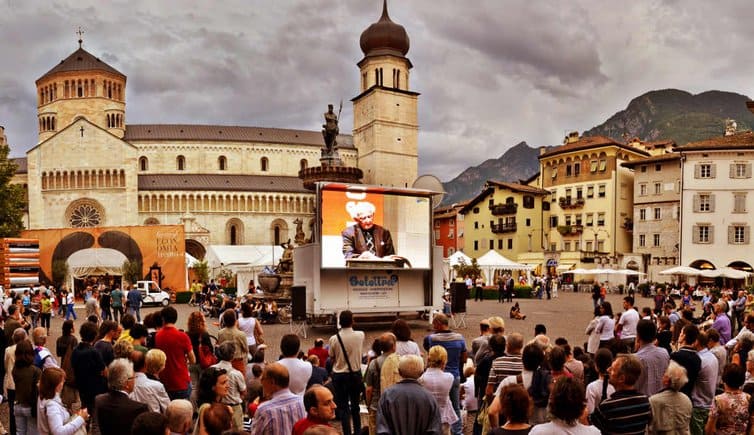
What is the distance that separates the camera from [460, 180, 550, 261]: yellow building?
6169 centimetres

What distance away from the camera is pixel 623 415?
461cm

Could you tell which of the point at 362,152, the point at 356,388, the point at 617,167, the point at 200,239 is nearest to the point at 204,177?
the point at 200,239

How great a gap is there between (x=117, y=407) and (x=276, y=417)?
128 cm

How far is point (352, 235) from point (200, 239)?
166ft

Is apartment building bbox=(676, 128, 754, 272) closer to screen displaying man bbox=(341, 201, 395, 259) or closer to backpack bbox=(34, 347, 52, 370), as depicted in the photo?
screen displaying man bbox=(341, 201, 395, 259)

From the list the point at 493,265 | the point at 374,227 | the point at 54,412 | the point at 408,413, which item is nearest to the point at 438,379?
the point at 408,413

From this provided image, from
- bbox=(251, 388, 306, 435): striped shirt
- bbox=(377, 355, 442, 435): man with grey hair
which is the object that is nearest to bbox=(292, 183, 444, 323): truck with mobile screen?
bbox=(251, 388, 306, 435): striped shirt

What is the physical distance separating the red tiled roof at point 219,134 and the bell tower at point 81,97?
275cm

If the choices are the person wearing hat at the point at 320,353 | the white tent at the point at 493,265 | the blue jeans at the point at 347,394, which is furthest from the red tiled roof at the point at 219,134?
the blue jeans at the point at 347,394

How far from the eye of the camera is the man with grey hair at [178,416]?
417 centimetres

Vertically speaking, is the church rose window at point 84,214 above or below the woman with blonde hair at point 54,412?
above

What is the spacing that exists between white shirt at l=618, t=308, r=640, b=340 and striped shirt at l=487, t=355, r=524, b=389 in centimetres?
Answer: 617

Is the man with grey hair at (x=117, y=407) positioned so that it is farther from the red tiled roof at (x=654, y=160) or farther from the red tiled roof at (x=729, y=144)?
the red tiled roof at (x=654, y=160)

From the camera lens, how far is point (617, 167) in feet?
184
